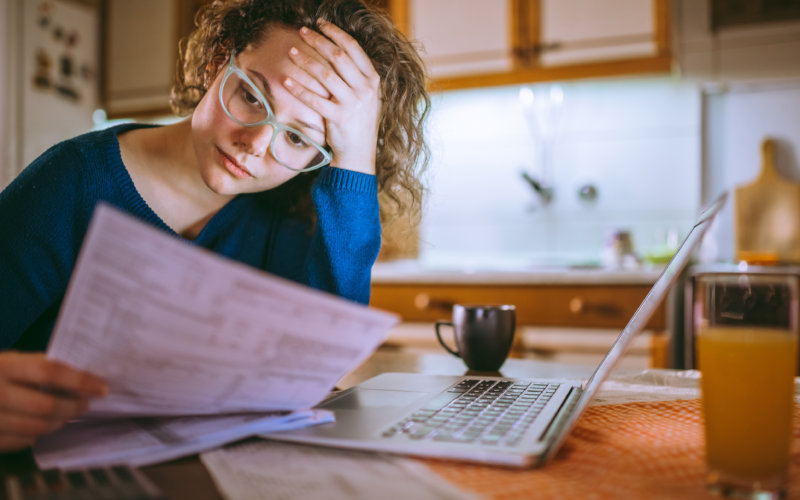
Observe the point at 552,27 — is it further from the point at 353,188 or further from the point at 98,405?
the point at 98,405

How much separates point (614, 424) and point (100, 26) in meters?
3.41

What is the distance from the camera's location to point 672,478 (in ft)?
1.52

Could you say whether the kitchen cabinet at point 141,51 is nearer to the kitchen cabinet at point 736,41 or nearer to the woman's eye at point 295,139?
the kitchen cabinet at point 736,41

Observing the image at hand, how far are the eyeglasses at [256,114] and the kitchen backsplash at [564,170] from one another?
1.51 m

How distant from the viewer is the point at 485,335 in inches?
36.9

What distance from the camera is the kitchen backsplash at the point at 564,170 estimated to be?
2520 millimetres

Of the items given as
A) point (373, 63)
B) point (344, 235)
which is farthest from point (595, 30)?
point (344, 235)

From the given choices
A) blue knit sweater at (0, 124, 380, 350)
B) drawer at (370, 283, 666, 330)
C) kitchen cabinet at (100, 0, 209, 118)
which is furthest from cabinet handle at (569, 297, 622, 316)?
kitchen cabinet at (100, 0, 209, 118)

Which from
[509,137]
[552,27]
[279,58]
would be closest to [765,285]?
[279,58]

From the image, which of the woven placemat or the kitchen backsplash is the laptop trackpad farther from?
the kitchen backsplash

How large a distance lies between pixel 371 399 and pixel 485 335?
0.96ft

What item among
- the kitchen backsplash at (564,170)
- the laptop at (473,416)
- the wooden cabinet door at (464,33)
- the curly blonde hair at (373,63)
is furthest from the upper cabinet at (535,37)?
the laptop at (473,416)

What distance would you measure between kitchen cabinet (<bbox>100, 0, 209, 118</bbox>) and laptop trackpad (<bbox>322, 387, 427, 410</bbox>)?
8.80 feet

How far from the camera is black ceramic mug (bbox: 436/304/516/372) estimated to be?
936 mm
